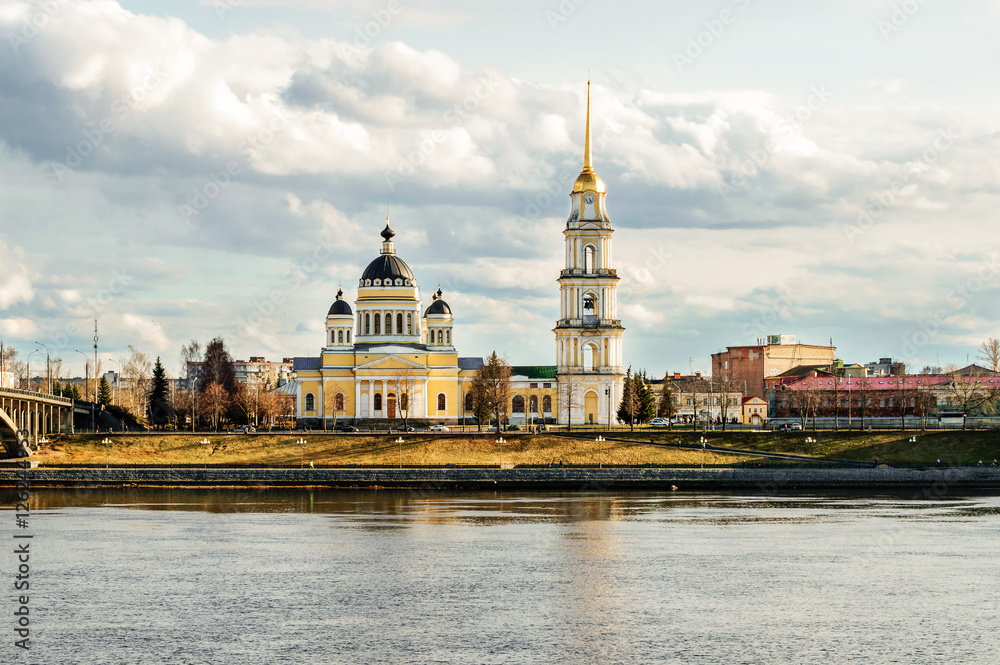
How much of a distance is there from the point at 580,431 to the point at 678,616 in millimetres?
55936

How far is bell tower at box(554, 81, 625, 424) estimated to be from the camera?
97062 millimetres

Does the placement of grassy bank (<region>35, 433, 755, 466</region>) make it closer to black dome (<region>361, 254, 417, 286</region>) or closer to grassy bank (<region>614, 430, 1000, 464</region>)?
grassy bank (<region>614, 430, 1000, 464</region>)

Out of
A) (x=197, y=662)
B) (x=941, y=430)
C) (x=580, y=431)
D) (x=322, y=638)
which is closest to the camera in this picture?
(x=197, y=662)

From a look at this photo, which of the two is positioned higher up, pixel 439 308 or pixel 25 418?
pixel 439 308

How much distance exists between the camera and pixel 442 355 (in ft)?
347

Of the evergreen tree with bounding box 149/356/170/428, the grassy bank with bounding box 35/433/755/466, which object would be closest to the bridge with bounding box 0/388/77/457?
the grassy bank with bounding box 35/433/755/466

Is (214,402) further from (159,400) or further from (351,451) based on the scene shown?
(351,451)

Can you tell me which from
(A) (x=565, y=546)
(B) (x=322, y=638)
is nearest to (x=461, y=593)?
(B) (x=322, y=638)

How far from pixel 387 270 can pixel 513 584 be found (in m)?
74.2

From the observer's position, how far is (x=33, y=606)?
3186 cm

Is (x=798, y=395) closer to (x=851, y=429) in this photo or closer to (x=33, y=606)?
(x=851, y=429)

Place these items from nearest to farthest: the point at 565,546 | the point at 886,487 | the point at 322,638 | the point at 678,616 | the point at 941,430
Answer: the point at 322,638 → the point at 678,616 → the point at 565,546 → the point at 886,487 → the point at 941,430

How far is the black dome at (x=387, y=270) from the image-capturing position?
107 metres

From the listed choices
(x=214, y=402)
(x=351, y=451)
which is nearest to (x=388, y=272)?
(x=214, y=402)
